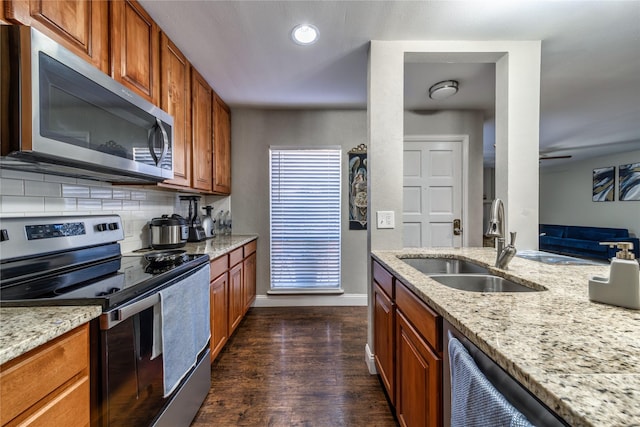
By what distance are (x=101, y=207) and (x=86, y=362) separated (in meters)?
1.17

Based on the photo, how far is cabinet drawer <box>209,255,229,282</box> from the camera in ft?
6.07

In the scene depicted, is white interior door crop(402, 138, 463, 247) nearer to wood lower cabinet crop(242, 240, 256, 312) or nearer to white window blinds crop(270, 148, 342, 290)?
white window blinds crop(270, 148, 342, 290)

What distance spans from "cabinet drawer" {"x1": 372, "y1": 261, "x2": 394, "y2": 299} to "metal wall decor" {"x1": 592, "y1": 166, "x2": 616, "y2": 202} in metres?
7.12

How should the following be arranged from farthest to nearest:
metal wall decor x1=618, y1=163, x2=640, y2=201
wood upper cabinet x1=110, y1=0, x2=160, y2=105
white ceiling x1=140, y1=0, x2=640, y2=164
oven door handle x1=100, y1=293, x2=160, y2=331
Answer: metal wall decor x1=618, y1=163, x2=640, y2=201 < white ceiling x1=140, y1=0, x2=640, y2=164 < wood upper cabinet x1=110, y1=0, x2=160, y2=105 < oven door handle x1=100, y1=293, x2=160, y2=331

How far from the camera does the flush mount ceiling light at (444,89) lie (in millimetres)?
2487

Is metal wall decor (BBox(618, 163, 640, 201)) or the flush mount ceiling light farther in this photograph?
metal wall decor (BBox(618, 163, 640, 201))

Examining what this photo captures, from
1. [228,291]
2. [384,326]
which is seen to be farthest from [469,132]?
[228,291]

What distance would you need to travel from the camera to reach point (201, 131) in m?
2.31

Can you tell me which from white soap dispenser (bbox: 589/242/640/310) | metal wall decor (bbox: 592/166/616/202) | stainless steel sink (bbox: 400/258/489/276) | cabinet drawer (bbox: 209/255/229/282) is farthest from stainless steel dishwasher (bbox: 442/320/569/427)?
metal wall decor (bbox: 592/166/616/202)

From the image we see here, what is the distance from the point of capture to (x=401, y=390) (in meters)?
1.26

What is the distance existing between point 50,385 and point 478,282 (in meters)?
1.66

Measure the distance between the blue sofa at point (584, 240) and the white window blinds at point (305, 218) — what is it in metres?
4.87

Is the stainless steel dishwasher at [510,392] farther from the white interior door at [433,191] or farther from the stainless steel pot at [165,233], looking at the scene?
the white interior door at [433,191]

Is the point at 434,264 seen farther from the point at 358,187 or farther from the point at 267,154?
the point at 267,154
